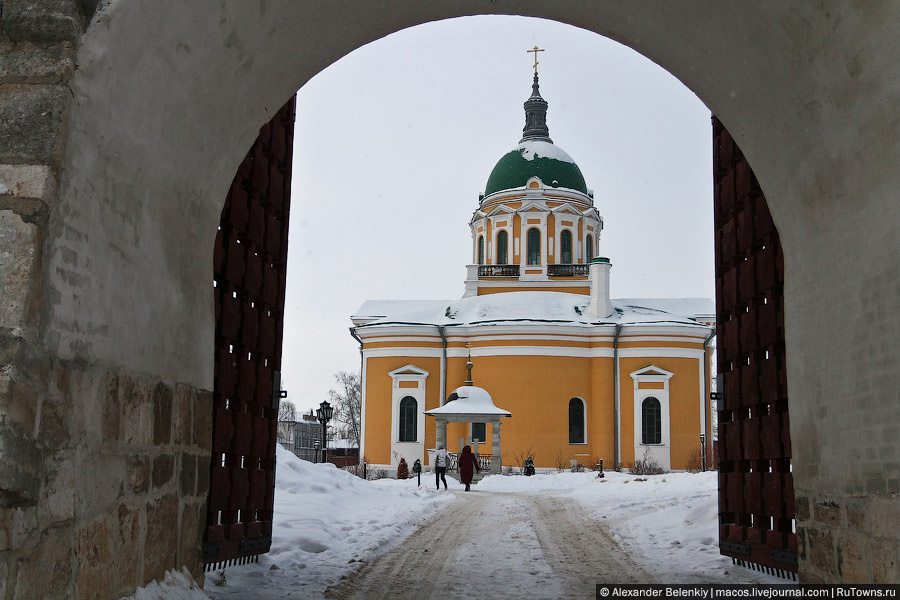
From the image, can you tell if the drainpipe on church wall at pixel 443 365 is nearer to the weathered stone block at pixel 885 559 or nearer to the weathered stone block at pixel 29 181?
the weathered stone block at pixel 885 559

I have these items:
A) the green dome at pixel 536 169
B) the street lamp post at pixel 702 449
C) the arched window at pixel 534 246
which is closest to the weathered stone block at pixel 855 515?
the street lamp post at pixel 702 449

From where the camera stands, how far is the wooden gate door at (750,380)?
6.74m

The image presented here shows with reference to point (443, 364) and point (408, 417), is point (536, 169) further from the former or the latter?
point (408, 417)

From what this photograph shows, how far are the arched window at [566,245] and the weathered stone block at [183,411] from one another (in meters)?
33.4

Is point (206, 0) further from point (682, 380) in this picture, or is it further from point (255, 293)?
point (682, 380)

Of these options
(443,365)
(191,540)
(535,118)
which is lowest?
(191,540)

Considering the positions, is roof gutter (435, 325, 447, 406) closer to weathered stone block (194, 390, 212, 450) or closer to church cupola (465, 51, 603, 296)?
church cupola (465, 51, 603, 296)

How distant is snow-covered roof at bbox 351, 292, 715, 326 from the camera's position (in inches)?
1330

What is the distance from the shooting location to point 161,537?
16.9ft

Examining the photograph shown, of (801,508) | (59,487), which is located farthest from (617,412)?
(59,487)

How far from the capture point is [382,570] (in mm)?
7594

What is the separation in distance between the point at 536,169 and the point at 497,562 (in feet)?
107

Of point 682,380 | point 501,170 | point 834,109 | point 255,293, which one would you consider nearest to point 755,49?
point 834,109

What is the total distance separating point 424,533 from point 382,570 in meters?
3.21
